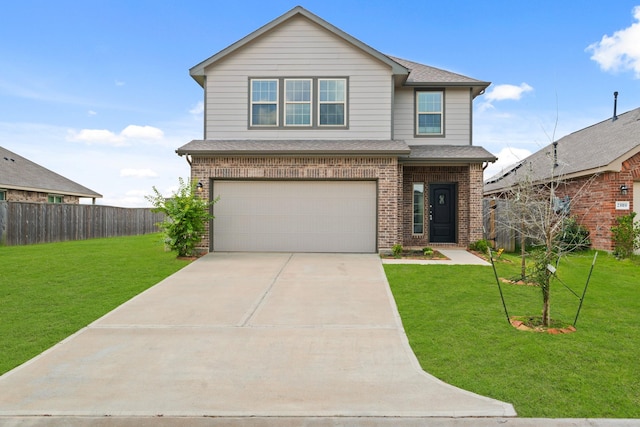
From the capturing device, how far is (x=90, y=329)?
6.53m

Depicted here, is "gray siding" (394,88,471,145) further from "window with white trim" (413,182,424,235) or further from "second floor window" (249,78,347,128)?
"second floor window" (249,78,347,128)

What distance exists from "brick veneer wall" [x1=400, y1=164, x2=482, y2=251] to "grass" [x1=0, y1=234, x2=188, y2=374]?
8.13 meters

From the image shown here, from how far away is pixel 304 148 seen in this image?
13.0 meters

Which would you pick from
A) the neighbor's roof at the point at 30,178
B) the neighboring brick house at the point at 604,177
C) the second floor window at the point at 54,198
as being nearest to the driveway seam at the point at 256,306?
the neighboring brick house at the point at 604,177

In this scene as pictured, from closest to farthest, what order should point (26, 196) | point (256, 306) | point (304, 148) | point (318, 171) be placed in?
point (256, 306) → point (304, 148) → point (318, 171) → point (26, 196)

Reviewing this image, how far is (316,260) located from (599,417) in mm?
8863

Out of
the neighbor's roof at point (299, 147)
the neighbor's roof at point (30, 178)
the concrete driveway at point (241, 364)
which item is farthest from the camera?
the neighbor's roof at point (30, 178)

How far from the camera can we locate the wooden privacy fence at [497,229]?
14729mm

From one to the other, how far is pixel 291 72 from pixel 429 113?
526 centimetres

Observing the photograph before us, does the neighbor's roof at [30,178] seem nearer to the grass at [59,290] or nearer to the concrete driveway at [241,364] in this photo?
the grass at [59,290]

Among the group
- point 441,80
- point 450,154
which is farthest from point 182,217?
point 441,80

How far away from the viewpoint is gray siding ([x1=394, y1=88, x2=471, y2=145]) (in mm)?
15242

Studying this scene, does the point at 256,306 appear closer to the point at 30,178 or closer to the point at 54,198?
the point at 30,178

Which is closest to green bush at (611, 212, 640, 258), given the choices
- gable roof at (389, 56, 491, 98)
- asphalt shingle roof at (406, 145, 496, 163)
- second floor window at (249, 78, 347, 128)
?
asphalt shingle roof at (406, 145, 496, 163)
